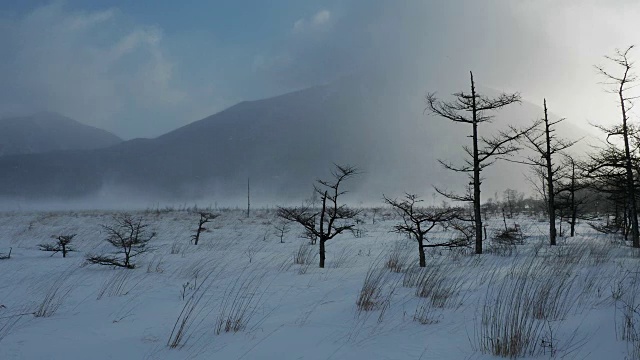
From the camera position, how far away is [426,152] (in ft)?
538

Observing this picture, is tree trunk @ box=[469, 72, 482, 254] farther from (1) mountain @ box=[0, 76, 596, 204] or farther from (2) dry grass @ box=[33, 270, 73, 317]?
(1) mountain @ box=[0, 76, 596, 204]

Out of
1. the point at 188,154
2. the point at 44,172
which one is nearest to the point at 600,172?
the point at 188,154

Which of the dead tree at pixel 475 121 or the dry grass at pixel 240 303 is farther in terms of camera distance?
the dead tree at pixel 475 121

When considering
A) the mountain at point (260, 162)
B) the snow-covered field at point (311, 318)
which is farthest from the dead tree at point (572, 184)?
the mountain at point (260, 162)

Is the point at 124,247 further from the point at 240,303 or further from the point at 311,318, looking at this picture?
the point at 311,318

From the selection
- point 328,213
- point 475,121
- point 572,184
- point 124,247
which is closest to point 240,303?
point 328,213

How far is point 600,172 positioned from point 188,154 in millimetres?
165911

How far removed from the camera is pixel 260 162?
154 m

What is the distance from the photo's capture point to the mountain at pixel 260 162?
13512 centimetres

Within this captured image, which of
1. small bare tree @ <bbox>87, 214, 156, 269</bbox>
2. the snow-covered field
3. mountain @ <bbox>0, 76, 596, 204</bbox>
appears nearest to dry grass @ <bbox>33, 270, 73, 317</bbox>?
the snow-covered field

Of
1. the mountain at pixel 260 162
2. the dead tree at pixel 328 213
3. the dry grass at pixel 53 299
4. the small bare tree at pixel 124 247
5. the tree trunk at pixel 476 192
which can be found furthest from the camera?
the mountain at pixel 260 162

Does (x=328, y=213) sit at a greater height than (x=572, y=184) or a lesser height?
lesser

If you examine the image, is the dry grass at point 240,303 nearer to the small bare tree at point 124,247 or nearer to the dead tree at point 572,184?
the small bare tree at point 124,247

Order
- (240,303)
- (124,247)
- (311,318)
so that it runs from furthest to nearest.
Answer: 1. (124,247)
2. (240,303)
3. (311,318)
